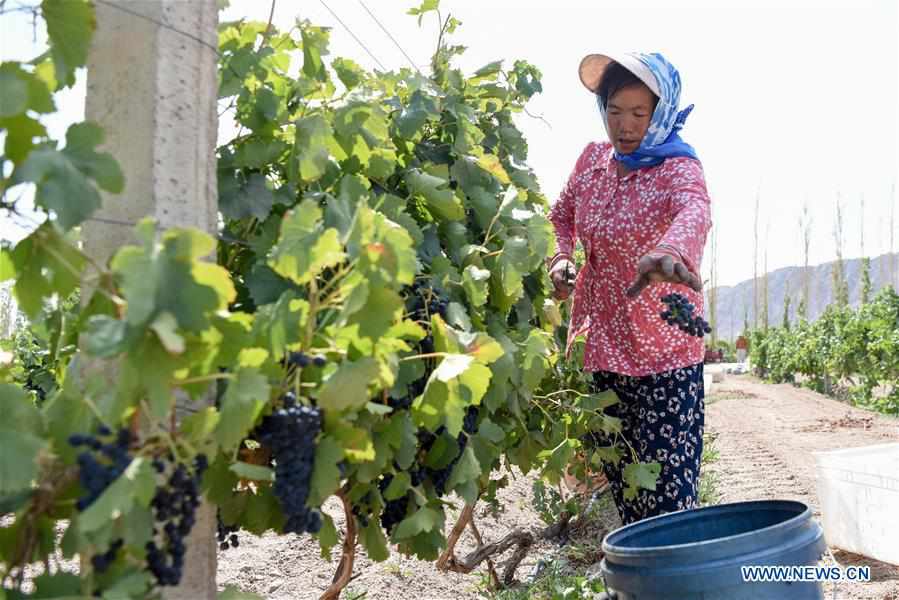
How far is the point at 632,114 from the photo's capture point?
2.83m

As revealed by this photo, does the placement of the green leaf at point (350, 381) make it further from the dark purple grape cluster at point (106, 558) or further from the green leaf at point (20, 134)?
the green leaf at point (20, 134)

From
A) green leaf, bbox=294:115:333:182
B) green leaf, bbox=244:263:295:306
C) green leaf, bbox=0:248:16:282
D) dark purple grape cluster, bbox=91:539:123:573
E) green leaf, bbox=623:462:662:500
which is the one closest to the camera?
dark purple grape cluster, bbox=91:539:123:573

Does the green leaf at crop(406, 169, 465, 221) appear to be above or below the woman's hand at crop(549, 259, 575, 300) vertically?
above

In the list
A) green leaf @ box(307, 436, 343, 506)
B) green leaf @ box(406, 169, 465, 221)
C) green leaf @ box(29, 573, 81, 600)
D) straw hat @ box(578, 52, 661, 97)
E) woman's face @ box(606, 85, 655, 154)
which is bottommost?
green leaf @ box(29, 573, 81, 600)

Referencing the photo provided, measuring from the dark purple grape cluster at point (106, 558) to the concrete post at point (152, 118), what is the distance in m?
0.32

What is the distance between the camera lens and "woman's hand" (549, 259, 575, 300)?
287 cm

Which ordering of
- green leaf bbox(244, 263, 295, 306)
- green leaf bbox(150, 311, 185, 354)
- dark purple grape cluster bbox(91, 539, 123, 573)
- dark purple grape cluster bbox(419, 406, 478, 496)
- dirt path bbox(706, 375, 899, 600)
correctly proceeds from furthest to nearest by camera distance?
dirt path bbox(706, 375, 899, 600) < dark purple grape cluster bbox(419, 406, 478, 496) < green leaf bbox(244, 263, 295, 306) < dark purple grape cluster bbox(91, 539, 123, 573) < green leaf bbox(150, 311, 185, 354)

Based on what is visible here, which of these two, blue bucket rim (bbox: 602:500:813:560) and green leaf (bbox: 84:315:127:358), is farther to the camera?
blue bucket rim (bbox: 602:500:813:560)

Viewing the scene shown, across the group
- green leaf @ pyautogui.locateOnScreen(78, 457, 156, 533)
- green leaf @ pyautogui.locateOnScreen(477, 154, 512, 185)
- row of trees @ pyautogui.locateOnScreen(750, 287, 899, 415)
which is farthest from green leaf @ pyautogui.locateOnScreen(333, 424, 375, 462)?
row of trees @ pyautogui.locateOnScreen(750, 287, 899, 415)

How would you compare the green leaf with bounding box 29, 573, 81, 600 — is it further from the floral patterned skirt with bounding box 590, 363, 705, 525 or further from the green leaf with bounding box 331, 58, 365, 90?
the floral patterned skirt with bounding box 590, 363, 705, 525

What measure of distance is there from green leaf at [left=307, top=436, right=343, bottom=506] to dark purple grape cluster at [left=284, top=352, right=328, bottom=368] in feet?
0.43

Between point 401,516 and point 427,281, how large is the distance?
514 mm

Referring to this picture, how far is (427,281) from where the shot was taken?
6.51 feet

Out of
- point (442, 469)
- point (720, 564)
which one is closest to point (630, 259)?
point (442, 469)
